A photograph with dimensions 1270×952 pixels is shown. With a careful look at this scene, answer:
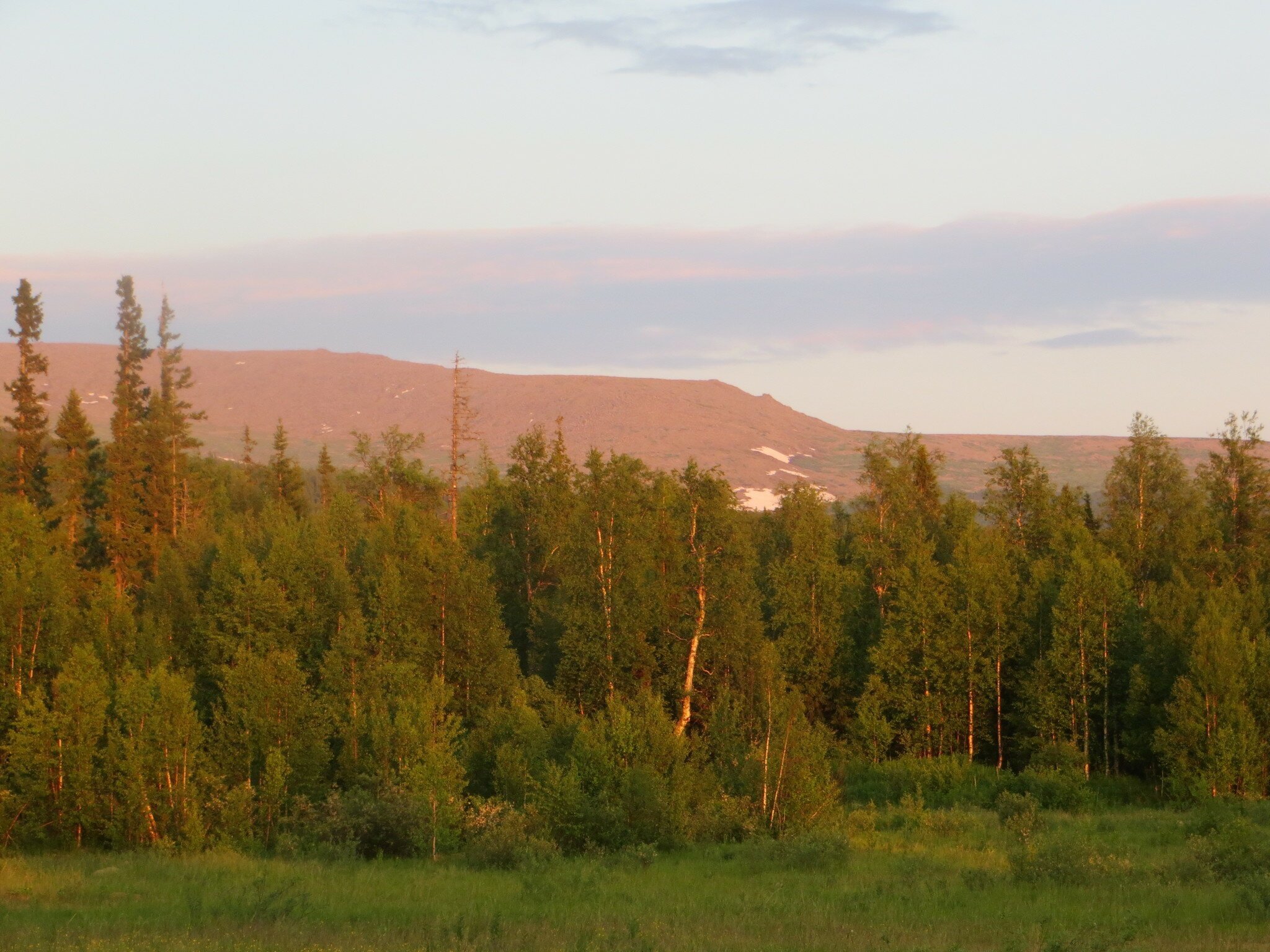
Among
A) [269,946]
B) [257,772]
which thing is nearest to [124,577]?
[257,772]

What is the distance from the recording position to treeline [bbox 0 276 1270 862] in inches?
1507

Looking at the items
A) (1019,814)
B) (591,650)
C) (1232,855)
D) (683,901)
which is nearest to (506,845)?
(683,901)

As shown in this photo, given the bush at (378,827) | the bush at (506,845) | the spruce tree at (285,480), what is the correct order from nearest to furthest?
the bush at (506,845), the bush at (378,827), the spruce tree at (285,480)

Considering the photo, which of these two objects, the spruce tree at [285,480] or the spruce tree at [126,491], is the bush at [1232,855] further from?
the spruce tree at [285,480]

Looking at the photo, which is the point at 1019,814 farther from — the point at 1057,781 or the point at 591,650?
the point at 591,650

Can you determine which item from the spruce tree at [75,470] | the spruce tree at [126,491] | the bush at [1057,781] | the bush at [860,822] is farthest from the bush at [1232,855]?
the spruce tree at [75,470]

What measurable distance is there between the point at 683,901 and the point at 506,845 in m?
8.14

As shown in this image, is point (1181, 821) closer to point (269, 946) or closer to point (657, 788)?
point (657, 788)

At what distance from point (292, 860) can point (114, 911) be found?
1112cm

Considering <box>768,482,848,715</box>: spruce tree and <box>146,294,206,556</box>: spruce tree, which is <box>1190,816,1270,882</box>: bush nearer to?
<box>768,482,848,715</box>: spruce tree

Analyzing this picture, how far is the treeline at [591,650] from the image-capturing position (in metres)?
38.3

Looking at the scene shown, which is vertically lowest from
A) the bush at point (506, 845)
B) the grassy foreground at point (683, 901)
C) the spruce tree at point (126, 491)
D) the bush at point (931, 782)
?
the bush at point (931, 782)

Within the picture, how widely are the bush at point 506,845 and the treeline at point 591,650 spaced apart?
118mm

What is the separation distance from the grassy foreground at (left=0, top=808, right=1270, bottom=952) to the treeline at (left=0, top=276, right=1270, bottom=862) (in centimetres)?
333
